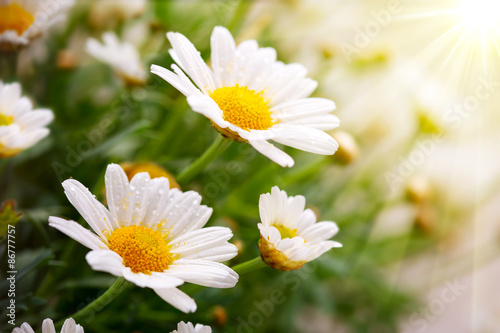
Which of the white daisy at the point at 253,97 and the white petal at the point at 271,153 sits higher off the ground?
the white daisy at the point at 253,97

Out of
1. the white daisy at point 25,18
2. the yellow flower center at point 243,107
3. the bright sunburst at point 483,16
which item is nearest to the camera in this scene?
the yellow flower center at point 243,107

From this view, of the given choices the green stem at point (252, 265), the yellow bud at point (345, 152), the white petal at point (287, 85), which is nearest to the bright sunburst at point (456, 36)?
the yellow bud at point (345, 152)

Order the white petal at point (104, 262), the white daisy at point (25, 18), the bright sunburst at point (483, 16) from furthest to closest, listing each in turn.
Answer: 1. the bright sunburst at point (483, 16)
2. the white daisy at point (25, 18)
3. the white petal at point (104, 262)

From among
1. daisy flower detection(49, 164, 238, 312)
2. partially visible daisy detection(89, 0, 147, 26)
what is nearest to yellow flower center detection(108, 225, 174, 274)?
daisy flower detection(49, 164, 238, 312)

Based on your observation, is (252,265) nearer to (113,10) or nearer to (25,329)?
(25,329)

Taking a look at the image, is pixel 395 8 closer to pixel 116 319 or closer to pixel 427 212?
pixel 427 212

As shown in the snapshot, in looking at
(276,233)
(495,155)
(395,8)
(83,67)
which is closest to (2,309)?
(276,233)

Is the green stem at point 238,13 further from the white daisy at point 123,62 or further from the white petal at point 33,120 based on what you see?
the white petal at point 33,120

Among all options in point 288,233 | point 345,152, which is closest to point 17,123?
point 288,233
